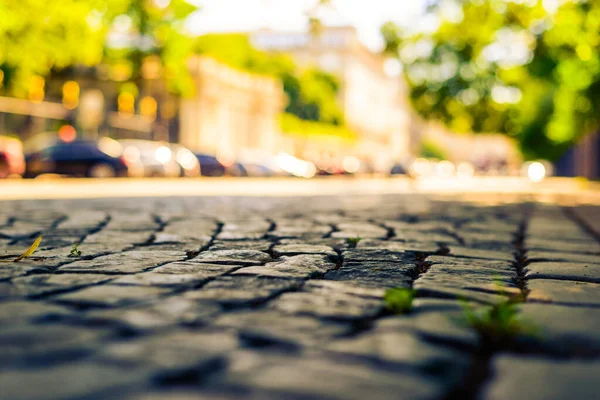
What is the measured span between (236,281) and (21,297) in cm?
97

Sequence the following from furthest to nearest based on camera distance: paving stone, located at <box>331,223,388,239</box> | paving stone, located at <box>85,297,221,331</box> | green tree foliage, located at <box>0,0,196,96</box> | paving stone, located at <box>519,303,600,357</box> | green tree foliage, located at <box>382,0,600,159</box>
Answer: green tree foliage, located at <box>0,0,196,96</box>, green tree foliage, located at <box>382,0,600,159</box>, paving stone, located at <box>331,223,388,239</box>, paving stone, located at <box>85,297,221,331</box>, paving stone, located at <box>519,303,600,357</box>

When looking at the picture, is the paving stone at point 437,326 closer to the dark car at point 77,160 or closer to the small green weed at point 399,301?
the small green weed at point 399,301

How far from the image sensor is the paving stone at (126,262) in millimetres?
3881

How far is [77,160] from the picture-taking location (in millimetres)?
23516

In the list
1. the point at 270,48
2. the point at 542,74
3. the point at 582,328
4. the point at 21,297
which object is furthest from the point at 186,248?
the point at 270,48

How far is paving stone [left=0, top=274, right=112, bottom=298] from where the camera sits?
323 centimetres

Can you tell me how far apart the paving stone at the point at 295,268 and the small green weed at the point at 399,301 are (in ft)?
2.34

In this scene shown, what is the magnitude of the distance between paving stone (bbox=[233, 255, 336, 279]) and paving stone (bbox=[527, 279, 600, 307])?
108 centimetres

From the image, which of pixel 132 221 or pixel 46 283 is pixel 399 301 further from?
pixel 132 221

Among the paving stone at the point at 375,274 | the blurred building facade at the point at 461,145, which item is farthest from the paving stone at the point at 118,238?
the blurred building facade at the point at 461,145

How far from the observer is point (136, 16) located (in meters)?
28.7

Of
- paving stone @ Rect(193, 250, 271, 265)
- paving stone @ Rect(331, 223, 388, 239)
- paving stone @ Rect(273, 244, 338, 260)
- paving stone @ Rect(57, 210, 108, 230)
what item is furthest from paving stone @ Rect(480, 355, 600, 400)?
paving stone @ Rect(57, 210, 108, 230)

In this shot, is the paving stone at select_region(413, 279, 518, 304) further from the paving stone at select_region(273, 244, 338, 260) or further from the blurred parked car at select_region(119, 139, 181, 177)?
the blurred parked car at select_region(119, 139, 181, 177)

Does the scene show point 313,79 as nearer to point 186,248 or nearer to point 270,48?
point 270,48
